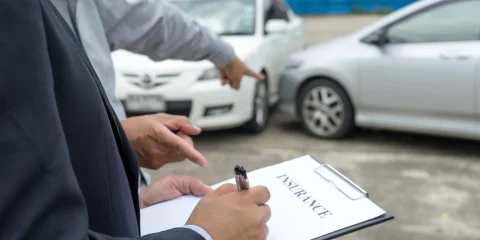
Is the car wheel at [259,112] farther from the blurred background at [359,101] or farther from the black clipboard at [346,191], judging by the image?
the black clipboard at [346,191]

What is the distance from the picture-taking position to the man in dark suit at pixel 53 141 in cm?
73

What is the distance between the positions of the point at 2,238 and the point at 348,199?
801mm

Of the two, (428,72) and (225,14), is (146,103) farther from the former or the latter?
(428,72)

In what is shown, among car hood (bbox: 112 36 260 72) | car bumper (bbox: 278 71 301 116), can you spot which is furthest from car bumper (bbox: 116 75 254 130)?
car bumper (bbox: 278 71 301 116)

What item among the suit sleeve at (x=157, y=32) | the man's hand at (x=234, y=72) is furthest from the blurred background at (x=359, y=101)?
the suit sleeve at (x=157, y=32)

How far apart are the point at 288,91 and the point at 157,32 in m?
4.25

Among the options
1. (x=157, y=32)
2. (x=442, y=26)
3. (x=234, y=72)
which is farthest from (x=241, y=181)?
(x=442, y=26)

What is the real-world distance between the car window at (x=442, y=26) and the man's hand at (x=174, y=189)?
403 cm

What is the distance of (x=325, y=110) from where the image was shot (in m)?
5.66

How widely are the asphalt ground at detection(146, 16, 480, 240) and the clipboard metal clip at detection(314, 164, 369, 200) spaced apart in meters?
2.34

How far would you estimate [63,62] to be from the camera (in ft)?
2.66

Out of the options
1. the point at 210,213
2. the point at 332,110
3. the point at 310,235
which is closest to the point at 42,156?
the point at 210,213

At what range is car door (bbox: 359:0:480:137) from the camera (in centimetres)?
477

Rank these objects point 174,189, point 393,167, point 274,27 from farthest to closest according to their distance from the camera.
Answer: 1. point 274,27
2. point 393,167
3. point 174,189
